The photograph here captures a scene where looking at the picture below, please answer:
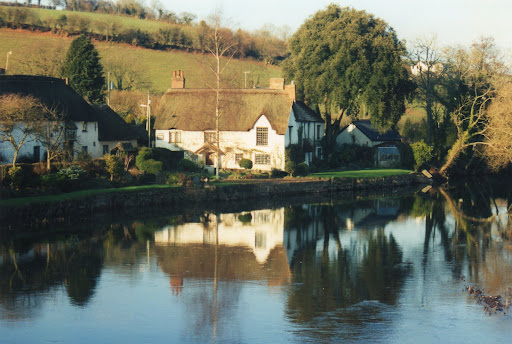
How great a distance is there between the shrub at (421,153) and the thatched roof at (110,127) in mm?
26153

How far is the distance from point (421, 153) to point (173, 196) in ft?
94.9

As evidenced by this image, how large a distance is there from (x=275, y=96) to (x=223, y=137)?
18.7 ft

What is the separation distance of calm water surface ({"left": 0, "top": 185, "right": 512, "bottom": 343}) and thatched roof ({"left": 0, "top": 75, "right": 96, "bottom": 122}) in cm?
1594

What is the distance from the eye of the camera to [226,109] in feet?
179

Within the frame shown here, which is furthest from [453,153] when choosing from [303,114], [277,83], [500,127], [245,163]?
[245,163]

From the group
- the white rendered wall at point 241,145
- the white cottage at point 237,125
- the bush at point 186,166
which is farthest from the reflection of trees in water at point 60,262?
the white cottage at point 237,125

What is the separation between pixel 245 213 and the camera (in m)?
38.0

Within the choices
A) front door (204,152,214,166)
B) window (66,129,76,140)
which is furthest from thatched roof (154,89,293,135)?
window (66,129,76,140)

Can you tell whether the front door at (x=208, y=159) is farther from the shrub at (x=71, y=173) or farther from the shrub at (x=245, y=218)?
the shrub at (x=71, y=173)

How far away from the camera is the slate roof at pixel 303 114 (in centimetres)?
5519

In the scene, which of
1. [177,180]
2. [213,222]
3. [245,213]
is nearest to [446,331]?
[213,222]

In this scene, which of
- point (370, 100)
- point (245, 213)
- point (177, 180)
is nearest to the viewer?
point (245, 213)

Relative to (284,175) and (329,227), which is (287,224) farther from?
(284,175)

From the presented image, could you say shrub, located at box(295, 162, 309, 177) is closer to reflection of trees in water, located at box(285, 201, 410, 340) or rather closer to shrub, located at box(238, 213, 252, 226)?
reflection of trees in water, located at box(285, 201, 410, 340)
